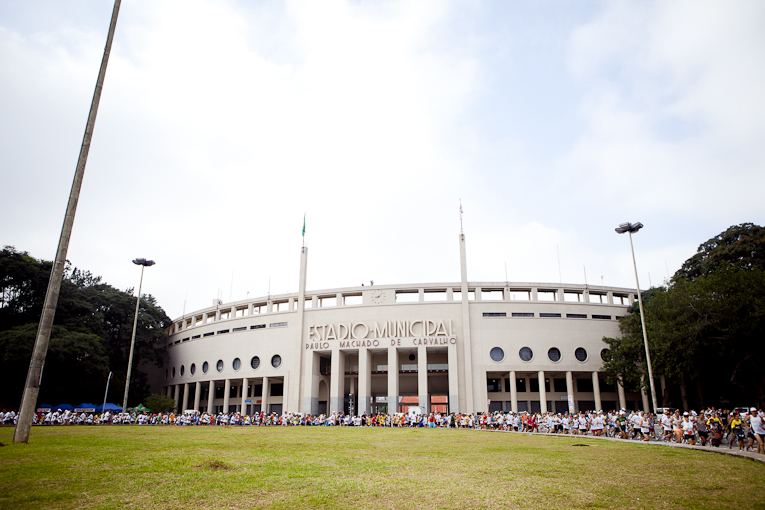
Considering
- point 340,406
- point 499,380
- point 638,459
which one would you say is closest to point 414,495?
point 638,459

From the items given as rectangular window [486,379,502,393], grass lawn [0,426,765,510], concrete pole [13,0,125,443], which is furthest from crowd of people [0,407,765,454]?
concrete pole [13,0,125,443]

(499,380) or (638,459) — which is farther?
(499,380)

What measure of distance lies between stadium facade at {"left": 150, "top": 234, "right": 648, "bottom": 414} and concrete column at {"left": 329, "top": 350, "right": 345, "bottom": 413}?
0.10 m

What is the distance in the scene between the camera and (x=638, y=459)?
13.6 m

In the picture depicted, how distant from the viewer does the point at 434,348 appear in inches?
1885

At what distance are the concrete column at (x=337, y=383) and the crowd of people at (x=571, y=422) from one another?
9.69 ft

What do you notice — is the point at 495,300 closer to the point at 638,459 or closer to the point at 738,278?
the point at 738,278

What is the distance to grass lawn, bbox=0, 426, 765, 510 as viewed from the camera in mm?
7590

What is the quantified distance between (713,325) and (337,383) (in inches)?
1258

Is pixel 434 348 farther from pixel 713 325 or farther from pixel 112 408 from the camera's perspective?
pixel 112 408

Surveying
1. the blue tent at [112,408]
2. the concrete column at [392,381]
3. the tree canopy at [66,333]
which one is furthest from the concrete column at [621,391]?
the tree canopy at [66,333]

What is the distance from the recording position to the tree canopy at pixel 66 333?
42.7 meters

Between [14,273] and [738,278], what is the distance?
59796 millimetres

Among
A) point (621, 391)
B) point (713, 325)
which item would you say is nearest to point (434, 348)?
point (621, 391)
